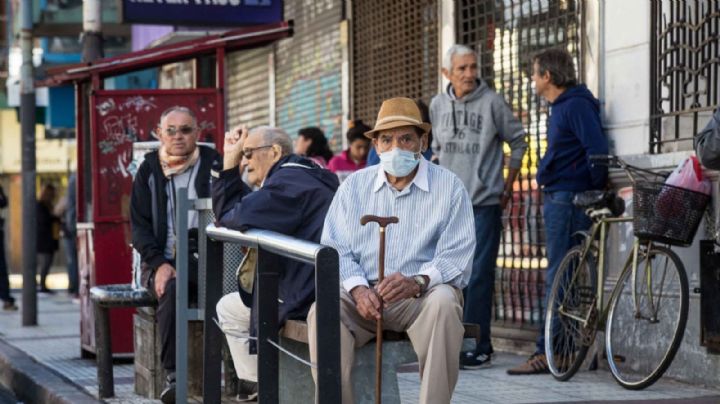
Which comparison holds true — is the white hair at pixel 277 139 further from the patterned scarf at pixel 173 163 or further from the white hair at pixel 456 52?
the white hair at pixel 456 52

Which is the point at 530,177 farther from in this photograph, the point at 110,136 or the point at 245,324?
the point at 245,324

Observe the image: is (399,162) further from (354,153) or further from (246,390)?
(354,153)

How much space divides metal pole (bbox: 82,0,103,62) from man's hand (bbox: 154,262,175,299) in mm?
4116

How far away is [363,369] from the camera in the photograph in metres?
5.72

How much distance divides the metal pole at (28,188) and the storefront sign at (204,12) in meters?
3.37

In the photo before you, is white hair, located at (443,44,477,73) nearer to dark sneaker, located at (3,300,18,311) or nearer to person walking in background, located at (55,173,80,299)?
dark sneaker, located at (3,300,18,311)

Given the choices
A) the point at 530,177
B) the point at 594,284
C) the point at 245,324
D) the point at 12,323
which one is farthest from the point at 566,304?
the point at 12,323

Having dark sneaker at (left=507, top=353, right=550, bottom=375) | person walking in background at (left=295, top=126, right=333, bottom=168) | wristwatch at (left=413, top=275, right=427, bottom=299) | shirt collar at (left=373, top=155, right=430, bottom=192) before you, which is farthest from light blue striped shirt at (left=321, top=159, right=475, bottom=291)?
person walking in background at (left=295, top=126, right=333, bottom=168)

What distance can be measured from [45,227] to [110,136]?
12.8 metres

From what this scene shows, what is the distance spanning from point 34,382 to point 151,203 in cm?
158

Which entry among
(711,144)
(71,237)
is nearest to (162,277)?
(711,144)

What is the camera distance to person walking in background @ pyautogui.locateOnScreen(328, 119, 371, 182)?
11.7 m

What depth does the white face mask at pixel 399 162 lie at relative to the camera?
5.96 metres

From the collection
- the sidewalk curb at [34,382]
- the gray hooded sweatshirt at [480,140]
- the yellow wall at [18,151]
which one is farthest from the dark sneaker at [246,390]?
the yellow wall at [18,151]
